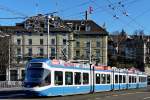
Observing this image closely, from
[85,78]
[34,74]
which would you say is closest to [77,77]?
[85,78]

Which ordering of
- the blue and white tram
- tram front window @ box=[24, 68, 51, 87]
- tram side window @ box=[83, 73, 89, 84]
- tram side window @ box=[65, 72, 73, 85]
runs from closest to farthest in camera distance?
tram front window @ box=[24, 68, 51, 87]
the blue and white tram
tram side window @ box=[65, 72, 73, 85]
tram side window @ box=[83, 73, 89, 84]

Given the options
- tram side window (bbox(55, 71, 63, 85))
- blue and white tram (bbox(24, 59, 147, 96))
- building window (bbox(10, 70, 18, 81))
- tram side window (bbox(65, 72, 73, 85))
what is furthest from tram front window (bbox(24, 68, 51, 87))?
building window (bbox(10, 70, 18, 81))

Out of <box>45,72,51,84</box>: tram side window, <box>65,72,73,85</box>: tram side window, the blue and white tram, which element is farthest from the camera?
<box>65,72,73,85</box>: tram side window

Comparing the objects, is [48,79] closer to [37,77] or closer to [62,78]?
[37,77]

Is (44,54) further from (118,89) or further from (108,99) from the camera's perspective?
(108,99)

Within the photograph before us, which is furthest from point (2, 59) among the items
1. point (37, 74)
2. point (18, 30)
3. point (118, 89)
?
point (37, 74)

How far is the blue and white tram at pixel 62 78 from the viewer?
35.0m

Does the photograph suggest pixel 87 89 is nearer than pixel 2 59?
Yes

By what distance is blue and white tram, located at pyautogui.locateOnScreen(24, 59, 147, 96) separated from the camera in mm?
35000

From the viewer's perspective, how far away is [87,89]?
146 ft

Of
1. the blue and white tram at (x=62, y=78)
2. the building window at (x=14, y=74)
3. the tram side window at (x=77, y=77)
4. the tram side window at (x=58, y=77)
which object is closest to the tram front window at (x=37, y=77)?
the blue and white tram at (x=62, y=78)

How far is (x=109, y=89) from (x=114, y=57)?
82988 millimetres

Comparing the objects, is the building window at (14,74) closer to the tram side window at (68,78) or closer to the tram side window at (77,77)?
the tram side window at (77,77)

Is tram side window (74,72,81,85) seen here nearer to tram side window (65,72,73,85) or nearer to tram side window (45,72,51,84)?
tram side window (65,72,73,85)
